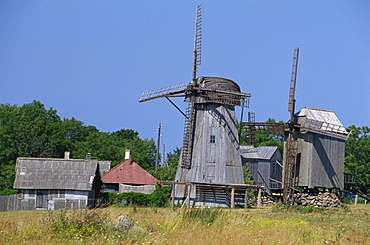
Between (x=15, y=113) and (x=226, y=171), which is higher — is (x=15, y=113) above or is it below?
above

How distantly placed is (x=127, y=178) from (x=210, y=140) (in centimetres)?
1677

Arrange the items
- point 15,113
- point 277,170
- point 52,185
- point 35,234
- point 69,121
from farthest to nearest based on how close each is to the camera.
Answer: point 69,121 < point 15,113 < point 277,170 < point 52,185 < point 35,234

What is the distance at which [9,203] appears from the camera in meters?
36.7

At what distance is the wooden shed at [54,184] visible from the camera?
3769 centimetres

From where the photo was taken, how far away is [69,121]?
8362cm

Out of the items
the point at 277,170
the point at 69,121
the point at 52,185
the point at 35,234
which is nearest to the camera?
the point at 35,234

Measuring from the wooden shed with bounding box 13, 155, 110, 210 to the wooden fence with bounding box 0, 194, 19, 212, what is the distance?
36cm

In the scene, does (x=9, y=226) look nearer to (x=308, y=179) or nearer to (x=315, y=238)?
(x=315, y=238)

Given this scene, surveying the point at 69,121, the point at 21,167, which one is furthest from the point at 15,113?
the point at 21,167

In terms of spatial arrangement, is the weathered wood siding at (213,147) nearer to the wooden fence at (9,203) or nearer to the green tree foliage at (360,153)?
the wooden fence at (9,203)

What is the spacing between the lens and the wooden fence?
36.2 meters

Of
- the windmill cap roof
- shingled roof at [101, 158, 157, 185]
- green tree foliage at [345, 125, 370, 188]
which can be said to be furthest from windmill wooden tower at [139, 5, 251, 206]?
green tree foliage at [345, 125, 370, 188]

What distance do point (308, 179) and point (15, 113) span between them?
4692 cm

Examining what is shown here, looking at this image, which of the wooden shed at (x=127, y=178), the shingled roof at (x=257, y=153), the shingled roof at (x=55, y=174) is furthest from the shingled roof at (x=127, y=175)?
the shingled roof at (x=55, y=174)
